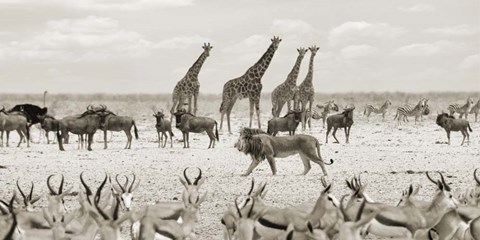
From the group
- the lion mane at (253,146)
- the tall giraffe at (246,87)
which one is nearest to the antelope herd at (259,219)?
the lion mane at (253,146)

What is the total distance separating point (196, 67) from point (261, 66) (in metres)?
3.00

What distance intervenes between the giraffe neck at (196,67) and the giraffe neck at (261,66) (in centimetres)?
260

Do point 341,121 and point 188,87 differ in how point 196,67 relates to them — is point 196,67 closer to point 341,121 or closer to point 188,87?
point 188,87

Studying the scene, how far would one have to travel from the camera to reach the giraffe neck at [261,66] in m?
32.8

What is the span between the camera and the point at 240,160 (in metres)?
20.1

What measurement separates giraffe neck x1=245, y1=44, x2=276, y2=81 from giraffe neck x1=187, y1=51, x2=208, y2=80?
8.53ft

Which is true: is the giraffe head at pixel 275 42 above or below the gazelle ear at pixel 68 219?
above

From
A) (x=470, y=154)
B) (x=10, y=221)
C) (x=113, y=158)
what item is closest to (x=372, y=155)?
(x=470, y=154)

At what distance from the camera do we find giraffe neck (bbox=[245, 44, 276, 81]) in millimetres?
32844

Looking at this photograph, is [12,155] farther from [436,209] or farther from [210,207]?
[436,209]

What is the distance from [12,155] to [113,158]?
2.99 metres

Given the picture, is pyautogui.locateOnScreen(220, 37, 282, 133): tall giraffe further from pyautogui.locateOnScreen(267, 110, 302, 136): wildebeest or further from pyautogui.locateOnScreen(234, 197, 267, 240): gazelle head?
pyautogui.locateOnScreen(234, 197, 267, 240): gazelle head

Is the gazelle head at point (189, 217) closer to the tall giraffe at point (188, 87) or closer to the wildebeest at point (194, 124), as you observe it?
the wildebeest at point (194, 124)

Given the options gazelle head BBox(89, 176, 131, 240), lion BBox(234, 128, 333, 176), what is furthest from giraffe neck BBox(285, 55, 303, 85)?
gazelle head BBox(89, 176, 131, 240)
